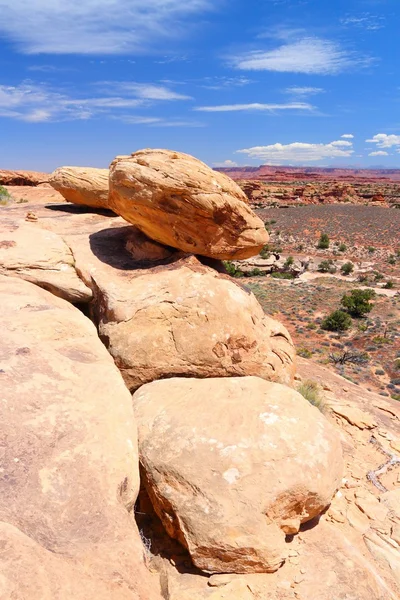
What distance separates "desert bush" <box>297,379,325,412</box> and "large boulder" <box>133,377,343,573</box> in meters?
2.72

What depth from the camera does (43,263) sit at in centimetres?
698

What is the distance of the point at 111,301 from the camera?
6301mm

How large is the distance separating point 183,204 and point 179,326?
1.90 meters

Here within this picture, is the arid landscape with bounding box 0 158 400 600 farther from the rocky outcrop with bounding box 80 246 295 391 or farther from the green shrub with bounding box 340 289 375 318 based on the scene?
the green shrub with bounding box 340 289 375 318

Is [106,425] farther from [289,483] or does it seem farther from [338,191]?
[338,191]

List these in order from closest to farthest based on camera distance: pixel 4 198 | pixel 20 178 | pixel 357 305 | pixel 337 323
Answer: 1. pixel 4 198
2. pixel 337 323
3. pixel 20 178
4. pixel 357 305

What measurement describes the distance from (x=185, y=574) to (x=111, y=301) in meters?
3.66

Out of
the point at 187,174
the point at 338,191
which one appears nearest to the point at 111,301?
the point at 187,174

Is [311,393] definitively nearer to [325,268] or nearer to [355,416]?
[355,416]

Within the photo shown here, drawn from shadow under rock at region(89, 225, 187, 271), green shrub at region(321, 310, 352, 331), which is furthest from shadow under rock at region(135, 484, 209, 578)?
green shrub at region(321, 310, 352, 331)

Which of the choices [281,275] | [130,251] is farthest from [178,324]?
[281,275]

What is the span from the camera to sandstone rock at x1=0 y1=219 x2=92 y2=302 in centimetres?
680

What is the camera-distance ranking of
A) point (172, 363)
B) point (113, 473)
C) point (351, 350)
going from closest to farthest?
point (113, 473) → point (172, 363) → point (351, 350)

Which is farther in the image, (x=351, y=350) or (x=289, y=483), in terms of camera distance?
(x=351, y=350)
